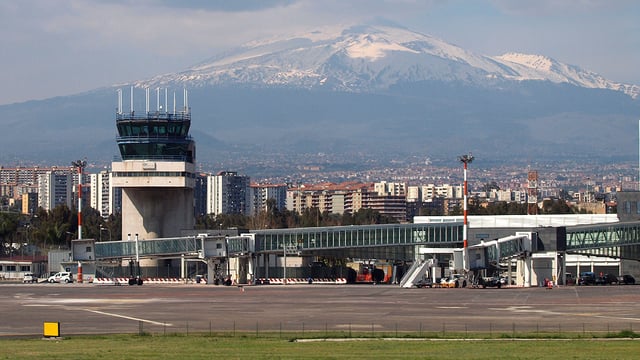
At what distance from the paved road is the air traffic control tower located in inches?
2501

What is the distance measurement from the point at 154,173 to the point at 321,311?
98311 mm

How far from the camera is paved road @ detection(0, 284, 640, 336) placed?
227 feet

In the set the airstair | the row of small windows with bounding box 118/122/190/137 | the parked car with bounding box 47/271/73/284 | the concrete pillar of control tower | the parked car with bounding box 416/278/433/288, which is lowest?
the parked car with bounding box 47/271/73/284

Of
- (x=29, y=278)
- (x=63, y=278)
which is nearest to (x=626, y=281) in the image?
(x=63, y=278)

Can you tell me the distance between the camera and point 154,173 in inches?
7057

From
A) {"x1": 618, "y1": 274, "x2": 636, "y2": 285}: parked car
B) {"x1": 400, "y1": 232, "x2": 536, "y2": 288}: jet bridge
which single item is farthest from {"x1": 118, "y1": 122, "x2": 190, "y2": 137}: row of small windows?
{"x1": 618, "y1": 274, "x2": 636, "y2": 285}: parked car

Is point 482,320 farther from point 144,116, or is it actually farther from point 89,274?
point 144,116

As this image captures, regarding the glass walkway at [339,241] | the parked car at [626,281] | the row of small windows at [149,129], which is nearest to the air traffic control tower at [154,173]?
the row of small windows at [149,129]

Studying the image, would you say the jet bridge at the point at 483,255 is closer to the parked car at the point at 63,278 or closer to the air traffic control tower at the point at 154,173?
the parked car at the point at 63,278

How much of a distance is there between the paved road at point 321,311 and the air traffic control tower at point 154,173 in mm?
63535

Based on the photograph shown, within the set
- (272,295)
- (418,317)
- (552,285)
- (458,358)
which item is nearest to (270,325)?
(418,317)

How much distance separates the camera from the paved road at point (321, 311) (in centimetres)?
6919

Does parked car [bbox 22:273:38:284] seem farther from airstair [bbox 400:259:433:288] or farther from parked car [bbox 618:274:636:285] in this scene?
parked car [bbox 618:274:636:285]

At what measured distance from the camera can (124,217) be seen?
606 ft
